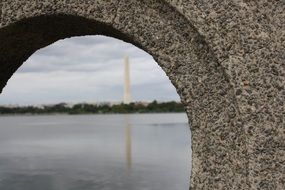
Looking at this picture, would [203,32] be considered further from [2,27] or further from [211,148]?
[2,27]

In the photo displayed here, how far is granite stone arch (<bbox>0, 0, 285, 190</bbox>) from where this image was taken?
3.73m

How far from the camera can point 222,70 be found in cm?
384

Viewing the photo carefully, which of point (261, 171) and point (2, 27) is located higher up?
point (2, 27)

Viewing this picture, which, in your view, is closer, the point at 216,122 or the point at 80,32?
the point at 216,122

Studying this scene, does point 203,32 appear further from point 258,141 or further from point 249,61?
point 258,141

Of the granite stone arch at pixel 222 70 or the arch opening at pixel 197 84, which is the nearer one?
the granite stone arch at pixel 222 70

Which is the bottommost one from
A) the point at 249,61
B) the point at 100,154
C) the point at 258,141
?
the point at 100,154

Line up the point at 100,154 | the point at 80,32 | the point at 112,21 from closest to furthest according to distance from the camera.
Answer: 1. the point at 112,21
2. the point at 80,32
3. the point at 100,154

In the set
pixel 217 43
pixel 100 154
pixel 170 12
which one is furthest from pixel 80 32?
pixel 100 154

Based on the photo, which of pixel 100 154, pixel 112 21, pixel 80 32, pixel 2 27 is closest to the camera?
pixel 112 21

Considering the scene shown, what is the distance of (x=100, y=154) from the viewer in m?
37.2

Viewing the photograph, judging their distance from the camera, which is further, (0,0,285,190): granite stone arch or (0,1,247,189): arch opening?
(0,1,247,189): arch opening

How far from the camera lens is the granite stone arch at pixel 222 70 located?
12.3 ft

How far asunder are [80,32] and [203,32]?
57.4 inches
